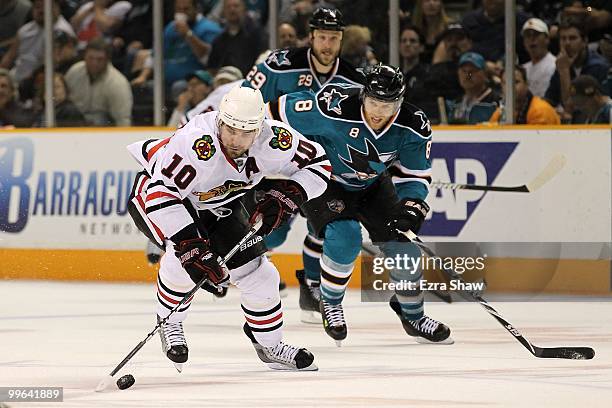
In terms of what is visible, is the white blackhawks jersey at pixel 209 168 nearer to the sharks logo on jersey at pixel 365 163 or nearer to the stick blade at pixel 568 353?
the sharks logo on jersey at pixel 365 163

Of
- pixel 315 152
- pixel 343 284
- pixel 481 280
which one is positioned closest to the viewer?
pixel 315 152

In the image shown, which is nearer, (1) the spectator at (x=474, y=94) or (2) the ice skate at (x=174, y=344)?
(2) the ice skate at (x=174, y=344)

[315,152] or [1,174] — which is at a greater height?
[315,152]

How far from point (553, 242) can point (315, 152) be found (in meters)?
3.39

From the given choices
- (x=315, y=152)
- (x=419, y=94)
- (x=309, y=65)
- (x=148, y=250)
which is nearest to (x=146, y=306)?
(x=148, y=250)

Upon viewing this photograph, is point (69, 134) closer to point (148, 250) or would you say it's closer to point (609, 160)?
point (148, 250)

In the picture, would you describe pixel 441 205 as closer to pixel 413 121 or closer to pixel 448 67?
pixel 448 67

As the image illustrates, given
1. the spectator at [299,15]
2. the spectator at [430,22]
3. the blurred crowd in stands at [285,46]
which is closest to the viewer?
the blurred crowd in stands at [285,46]

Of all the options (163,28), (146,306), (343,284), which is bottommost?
(146,306)

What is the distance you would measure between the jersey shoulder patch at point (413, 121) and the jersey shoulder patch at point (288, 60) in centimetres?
136

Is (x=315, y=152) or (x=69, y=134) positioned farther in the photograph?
(x=69, y=134)

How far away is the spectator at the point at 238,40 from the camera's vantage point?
923cm

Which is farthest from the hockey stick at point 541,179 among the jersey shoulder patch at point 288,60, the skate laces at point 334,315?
the skate laces at point 334,315

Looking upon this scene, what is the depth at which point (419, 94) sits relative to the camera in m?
8.79
